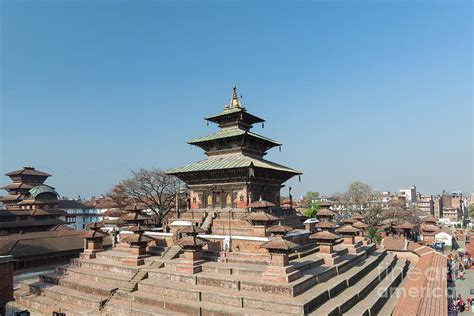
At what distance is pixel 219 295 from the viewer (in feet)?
48.6

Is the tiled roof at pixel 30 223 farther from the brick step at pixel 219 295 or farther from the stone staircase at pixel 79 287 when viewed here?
the brick step at pixel 219 295

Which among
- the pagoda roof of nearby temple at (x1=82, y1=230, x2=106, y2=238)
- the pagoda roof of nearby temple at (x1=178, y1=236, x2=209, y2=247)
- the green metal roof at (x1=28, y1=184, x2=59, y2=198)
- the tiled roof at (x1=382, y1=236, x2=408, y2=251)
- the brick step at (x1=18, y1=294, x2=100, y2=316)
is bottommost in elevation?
the tiled roof at (x1=382, y1=236, x2=408, y2=251)

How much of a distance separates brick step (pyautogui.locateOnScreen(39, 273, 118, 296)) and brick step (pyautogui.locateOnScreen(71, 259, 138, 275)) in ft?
4.19

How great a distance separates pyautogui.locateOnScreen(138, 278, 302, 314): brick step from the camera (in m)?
13.5

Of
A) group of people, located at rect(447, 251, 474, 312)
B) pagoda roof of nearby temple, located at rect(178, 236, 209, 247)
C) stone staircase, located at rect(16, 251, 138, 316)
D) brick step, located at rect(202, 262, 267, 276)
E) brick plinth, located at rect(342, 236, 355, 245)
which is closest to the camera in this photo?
brick step, located at rect(202, 262, 267, 276)

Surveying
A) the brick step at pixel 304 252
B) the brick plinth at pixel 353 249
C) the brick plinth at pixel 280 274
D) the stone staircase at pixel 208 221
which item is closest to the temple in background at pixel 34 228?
the stone staircase at pixel 208 221

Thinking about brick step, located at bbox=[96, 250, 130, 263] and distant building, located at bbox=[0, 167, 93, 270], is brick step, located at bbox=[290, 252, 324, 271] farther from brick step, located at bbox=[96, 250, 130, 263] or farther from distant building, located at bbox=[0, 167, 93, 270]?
distant building, located at bbox=[0, 167, 93, 270]

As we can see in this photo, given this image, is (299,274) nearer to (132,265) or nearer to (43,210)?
(132,265)

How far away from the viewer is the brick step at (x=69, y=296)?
1706 centimetres

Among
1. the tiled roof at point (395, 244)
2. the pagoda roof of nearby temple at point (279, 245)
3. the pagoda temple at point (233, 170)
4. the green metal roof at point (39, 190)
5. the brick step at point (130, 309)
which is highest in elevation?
the pagoda temple at point (233, 170)

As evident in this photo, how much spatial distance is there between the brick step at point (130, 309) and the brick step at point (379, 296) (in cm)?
855

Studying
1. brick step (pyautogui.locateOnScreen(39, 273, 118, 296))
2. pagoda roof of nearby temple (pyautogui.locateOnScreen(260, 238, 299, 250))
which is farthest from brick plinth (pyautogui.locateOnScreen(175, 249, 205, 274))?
pagoda roof of nearby temple (pyautogui.locateOnScreen(260, 238, 299, 250))

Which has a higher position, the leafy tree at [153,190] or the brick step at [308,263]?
the leafy tree at [153,190]

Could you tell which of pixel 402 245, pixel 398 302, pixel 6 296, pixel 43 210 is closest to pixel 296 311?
pixel 398 302
